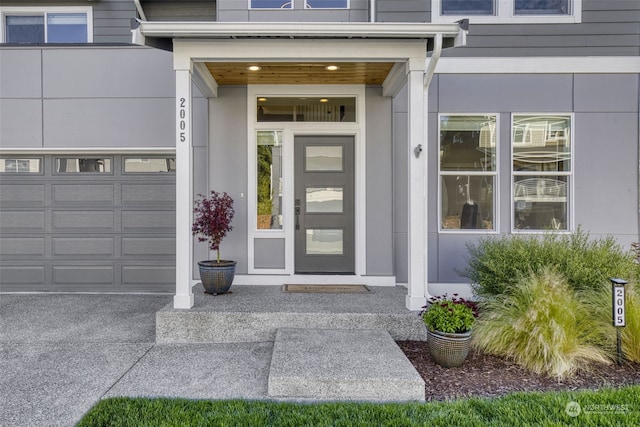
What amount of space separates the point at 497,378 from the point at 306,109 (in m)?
4.16

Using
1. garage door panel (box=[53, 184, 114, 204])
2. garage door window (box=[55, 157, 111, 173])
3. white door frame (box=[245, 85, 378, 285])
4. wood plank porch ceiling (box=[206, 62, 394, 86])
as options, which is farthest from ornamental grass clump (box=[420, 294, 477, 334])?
garage door window (box=[55, 157, 111, 173])

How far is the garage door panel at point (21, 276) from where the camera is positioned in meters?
6.11

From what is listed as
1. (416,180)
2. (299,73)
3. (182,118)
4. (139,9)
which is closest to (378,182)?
(416,180)

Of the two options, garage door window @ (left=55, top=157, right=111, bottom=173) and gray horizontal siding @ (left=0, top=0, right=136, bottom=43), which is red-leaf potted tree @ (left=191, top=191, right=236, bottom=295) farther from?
gray horizontal siding @ (left=0, top=0, right=136, bottom=43)

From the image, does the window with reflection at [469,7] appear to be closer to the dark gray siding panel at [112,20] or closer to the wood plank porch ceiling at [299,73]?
the wood plank porch ceiling at [299,73]

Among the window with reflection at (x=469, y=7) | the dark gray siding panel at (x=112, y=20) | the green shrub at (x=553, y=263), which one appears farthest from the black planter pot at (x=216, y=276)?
the window with reflection at (x=469, y=7)

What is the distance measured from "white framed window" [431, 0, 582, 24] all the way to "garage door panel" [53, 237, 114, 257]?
6.02m

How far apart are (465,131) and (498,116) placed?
51 centimetres

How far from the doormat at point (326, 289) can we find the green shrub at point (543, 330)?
1684mm

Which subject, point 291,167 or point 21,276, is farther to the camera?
point 21,276

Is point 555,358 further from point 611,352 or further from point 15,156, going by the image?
point 15,156

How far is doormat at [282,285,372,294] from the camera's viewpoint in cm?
509

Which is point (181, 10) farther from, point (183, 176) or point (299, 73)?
point (183, 176)

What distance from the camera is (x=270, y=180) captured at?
18.8 feet
